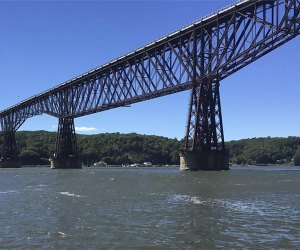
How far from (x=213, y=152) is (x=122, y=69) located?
32.9m

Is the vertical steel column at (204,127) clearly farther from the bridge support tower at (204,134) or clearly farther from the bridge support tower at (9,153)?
the bridge support tower at (9,153)

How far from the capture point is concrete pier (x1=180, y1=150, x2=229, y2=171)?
2847 inches

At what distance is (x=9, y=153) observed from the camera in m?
160

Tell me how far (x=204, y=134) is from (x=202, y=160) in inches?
170

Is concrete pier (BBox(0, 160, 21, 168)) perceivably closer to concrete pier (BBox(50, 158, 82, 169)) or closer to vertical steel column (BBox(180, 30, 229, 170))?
concrete pier (BBox(50, 158, 82, 169))

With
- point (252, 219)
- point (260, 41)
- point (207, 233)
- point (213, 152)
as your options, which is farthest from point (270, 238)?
point (213, 152)

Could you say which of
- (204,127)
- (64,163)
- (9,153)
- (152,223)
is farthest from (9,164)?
(152,223)

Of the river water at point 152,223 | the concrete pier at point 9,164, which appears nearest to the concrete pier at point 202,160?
the river water at point 152,223

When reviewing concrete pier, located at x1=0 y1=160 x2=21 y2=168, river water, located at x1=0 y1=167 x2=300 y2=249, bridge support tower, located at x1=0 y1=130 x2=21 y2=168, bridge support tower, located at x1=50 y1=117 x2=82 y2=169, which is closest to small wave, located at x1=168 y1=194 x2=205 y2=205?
river water, located at x1=0 y1=167 x2=300 y2=249

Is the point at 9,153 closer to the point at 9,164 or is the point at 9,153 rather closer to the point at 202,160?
the point at 9,164

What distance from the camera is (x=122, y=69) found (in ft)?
322

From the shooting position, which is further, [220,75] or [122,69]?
[122,69]

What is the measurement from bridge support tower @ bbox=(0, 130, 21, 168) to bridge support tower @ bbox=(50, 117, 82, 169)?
35907 mm

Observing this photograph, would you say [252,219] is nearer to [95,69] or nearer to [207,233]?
[207,233]
